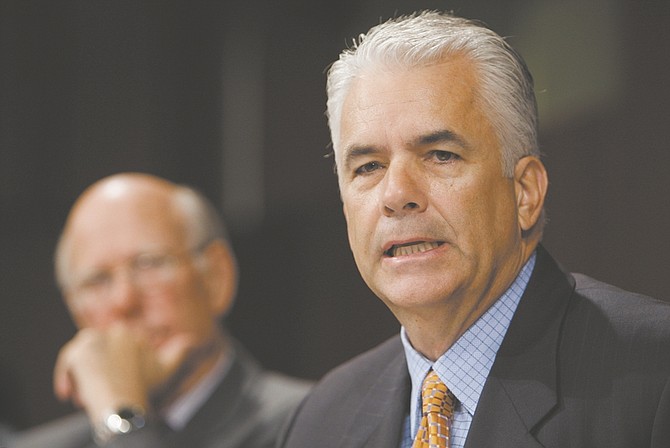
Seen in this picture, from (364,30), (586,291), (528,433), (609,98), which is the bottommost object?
(528,433)

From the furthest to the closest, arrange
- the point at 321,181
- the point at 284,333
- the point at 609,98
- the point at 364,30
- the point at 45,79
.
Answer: the point at 45,79 → the point at 284,333 → the point at 321,181 → the point at 609,98 → the point at 364,30

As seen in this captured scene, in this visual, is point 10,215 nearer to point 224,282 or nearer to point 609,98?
point 224,282

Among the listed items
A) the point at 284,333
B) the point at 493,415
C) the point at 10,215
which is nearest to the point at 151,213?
the point at 284,333

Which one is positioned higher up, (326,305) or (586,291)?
(586,291)

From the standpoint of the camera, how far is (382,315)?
5.97 ft

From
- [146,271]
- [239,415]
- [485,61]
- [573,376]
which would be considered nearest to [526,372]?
[573,376]

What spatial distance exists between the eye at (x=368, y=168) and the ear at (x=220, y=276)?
96 cm

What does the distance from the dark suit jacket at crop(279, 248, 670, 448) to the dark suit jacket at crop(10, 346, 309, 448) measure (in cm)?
57

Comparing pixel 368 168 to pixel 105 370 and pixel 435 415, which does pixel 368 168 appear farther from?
pixel 105 370

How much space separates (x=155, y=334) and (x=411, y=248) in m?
1.08

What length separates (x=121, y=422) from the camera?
218 centimetres

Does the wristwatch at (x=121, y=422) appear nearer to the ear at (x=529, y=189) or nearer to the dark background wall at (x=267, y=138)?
the dark background wall at (x=267, y=138)

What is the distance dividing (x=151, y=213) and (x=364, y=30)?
3.06 ft

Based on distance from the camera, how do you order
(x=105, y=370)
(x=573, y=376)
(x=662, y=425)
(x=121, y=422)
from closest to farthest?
(x=662, y=425)
(x=573, y=376)
(x=121, y=422)
(x=105, y=370)
